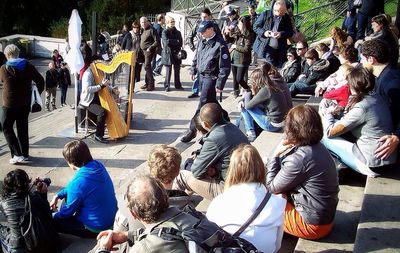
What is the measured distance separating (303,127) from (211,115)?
4.01 feet

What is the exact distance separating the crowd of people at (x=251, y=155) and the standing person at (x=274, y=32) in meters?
0.02

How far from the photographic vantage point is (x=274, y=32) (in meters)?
8.25

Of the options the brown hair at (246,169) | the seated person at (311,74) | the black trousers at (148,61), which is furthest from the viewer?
the black trousers at (148,61)

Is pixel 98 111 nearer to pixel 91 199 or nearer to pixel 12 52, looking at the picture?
pixel 12 52

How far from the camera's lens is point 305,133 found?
3.74 m

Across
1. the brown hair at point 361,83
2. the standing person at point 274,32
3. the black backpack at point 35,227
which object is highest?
the standing person at point 274,32

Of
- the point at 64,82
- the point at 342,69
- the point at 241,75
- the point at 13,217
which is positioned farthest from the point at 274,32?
the point at 64,82

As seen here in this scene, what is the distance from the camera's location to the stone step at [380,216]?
12.0ft

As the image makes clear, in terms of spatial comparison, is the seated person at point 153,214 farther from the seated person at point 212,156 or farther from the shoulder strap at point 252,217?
the seated person at point 212,156

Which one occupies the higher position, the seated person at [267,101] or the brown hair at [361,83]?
the brown hair at [361,83]

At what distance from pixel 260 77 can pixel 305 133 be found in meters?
2.72

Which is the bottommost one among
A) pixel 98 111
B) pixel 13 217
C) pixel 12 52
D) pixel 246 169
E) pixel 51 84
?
pixel 51 84

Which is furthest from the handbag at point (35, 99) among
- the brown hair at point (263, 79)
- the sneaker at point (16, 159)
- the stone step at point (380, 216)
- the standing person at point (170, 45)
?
the stone step at point (380, 216)

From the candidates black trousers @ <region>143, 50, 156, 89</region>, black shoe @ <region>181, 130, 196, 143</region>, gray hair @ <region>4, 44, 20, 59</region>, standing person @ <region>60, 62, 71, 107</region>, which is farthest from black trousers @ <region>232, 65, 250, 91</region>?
standing person @ <region>60, 62, 71, 107</region>
